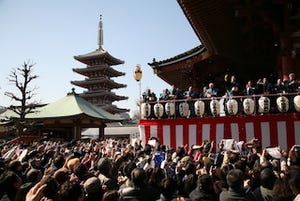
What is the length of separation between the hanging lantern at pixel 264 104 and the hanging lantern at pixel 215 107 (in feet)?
4.51

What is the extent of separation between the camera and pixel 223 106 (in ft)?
37.1

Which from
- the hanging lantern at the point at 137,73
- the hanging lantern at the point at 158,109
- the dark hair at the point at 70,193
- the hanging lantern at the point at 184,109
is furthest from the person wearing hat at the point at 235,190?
the hanging lantern at the point at 137,73

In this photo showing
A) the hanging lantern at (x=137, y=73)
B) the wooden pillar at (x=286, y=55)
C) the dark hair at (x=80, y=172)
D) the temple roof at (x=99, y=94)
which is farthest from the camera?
the temple roof at (x=99, y=94)

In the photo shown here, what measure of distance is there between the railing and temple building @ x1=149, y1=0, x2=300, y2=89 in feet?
5.56

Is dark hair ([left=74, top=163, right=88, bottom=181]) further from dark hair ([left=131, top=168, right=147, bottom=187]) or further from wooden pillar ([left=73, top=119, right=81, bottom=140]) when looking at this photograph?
wooden pillar ([left=73, top=119, right=81, bottom=140])

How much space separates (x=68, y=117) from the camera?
91.4ft

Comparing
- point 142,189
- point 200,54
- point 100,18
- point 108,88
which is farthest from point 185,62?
point 100,18

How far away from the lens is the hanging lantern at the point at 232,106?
36.0ft

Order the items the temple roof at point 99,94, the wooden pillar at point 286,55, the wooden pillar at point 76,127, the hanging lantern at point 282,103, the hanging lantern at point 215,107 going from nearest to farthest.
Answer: the hanging lantern at point 282,103 < the hanging lantern at point 215,107 < the wooden pillar at point 286,55 < the wooden pillar at point 76,127 < the temple roof at point 99,94

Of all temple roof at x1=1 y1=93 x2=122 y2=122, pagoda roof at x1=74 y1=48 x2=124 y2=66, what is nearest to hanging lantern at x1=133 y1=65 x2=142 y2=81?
temple roof at x1=1 y1=93 x2=122 y2=122

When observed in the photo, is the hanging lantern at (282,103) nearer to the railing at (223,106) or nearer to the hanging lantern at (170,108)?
the railing at (223,106)

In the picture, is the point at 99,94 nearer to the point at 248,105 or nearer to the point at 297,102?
the point at 248,105

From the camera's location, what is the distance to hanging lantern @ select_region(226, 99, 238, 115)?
1096 cm

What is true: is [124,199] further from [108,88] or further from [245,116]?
[108,88]
